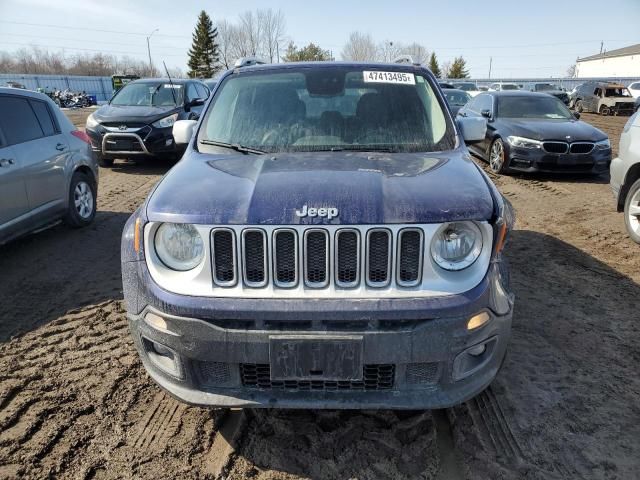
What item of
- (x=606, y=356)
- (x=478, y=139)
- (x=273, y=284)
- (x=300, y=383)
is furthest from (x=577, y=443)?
(x=478, y=139)

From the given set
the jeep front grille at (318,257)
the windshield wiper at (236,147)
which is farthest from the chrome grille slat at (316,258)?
the windshield wiper at (236,147)

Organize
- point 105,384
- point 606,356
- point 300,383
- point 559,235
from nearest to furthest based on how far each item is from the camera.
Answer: point 300,383
point 105,384
point 606,356
point 559,235

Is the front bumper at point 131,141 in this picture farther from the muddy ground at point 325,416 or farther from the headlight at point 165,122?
the muddy ground at point 325,416

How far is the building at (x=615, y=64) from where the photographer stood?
237 ft

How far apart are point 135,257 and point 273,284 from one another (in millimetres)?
720

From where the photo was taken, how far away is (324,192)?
2.29 meters

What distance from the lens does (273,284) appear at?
220cm

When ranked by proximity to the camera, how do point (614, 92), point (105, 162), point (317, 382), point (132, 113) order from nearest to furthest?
point (317, 382) < point (132, 113) < point (105, 162) < point (614, 92)

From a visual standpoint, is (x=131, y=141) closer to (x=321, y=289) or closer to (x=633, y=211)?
(x=633, y=211)

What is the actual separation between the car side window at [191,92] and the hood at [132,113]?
0.86 meters

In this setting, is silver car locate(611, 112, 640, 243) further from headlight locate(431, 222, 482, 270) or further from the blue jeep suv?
headlight locate(431, 222, 482, 270)

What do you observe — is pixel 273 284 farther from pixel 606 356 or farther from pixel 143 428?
pixel 606 356

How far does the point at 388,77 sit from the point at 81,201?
457 cm

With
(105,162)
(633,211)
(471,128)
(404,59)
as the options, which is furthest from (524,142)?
(105,162)
